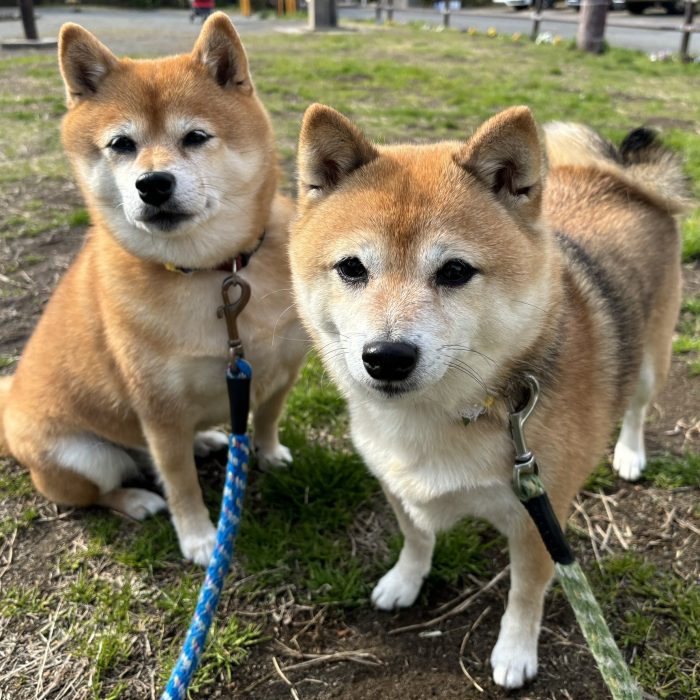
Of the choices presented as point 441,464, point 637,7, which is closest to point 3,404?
point 441,464

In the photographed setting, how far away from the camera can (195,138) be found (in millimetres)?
2631

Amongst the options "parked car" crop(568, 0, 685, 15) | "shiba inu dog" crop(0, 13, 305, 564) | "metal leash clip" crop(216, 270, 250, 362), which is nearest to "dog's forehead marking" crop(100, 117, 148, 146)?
"shiba inu dog" crop(0, 13, 305, 564)

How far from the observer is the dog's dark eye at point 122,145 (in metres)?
2.65

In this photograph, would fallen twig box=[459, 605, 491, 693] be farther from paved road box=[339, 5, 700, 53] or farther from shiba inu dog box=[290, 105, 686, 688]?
paved road box=[339, 5, 700, 53]

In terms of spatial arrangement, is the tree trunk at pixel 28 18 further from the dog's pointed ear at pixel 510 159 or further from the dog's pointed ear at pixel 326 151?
the dog's pointed ear at pixel 510 159

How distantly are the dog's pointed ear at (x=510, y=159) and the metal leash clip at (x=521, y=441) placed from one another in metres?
0.55

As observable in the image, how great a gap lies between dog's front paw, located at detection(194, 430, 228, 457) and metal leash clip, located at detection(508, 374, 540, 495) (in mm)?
1865

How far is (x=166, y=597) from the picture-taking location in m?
2.58

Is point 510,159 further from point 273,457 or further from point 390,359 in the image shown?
point 273,457

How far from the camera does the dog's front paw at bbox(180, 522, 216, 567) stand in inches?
109

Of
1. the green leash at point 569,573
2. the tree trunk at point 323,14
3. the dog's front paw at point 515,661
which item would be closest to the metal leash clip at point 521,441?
the green leash at point 569,573

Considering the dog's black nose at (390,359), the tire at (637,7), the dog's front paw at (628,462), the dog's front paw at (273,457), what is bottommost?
the dog's front paw at (273,457)

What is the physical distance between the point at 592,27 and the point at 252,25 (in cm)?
1178

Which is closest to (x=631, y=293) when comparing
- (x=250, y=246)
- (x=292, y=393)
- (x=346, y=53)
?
(x=250, y=246)
